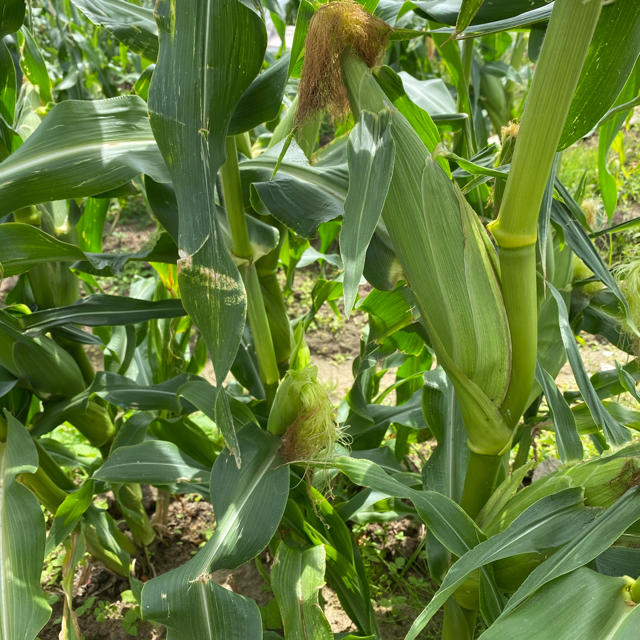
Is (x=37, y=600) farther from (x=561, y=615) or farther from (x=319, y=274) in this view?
(x=319, y=274)

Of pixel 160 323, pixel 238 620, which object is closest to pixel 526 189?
pixel 238 620

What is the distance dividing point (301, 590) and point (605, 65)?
2.61 feet

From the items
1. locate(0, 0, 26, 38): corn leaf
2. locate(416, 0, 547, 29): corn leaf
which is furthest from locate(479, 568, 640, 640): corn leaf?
locate(0, 0, 26, 38): corn leaf

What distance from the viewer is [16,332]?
0.99 m

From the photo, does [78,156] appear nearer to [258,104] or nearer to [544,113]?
[258,104]

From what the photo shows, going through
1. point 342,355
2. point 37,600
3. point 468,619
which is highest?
point 37,600

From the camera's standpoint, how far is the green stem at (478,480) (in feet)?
2.69

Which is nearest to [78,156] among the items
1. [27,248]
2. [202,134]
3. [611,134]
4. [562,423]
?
[27,248]

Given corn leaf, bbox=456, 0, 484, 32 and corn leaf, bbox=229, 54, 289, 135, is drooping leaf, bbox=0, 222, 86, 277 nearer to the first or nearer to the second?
corn leaf, bbox=229, 54, 289, 135

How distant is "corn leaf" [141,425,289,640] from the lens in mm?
737

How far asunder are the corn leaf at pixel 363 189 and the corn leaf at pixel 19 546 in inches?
25.3

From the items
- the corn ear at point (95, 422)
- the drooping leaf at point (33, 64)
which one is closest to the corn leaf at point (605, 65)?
the corn ear at point (95, 422)

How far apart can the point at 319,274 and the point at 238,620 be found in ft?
7.95

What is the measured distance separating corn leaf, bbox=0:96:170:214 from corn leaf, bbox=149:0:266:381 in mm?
216
